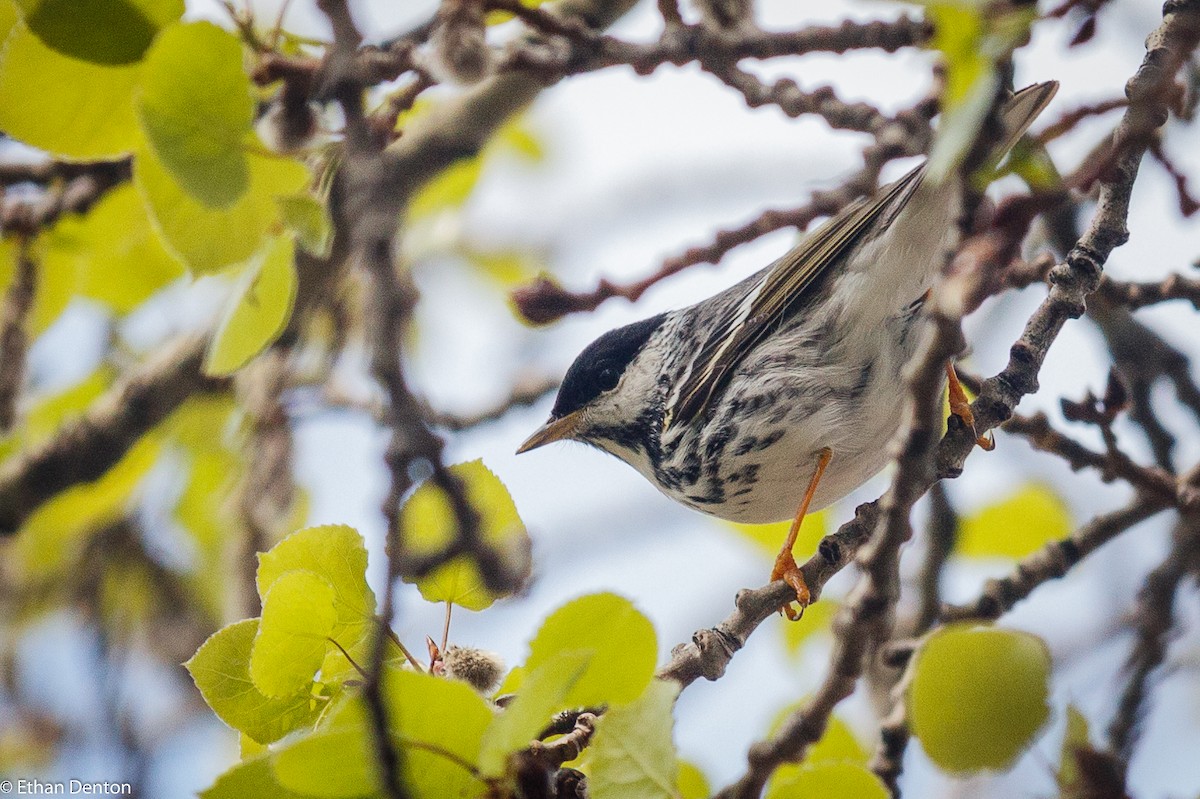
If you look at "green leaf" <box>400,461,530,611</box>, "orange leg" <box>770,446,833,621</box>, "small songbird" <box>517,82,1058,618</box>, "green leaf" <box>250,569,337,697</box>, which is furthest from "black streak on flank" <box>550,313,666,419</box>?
"green leaf" <box>250,569,337,697</box>

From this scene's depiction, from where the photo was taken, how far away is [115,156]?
5.84ft

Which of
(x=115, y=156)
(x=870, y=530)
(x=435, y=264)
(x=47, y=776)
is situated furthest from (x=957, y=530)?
(x=47, y=776)

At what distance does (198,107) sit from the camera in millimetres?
1519

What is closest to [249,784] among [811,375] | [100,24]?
[100,24]

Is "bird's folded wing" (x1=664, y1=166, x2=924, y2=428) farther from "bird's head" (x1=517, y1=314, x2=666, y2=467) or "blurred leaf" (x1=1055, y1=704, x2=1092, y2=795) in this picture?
"blurred leaf" (x1=1055, y1=704, x2=1092, y2=795)

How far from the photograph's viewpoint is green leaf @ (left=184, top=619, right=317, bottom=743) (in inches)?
54.9

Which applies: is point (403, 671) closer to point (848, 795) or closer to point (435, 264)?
point (848, 795)

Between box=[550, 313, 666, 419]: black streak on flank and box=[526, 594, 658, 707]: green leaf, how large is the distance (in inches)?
61.2

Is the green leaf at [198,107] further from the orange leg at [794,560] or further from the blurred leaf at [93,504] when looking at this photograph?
the blurred leaf at [93,504]

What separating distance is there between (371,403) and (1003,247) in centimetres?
261

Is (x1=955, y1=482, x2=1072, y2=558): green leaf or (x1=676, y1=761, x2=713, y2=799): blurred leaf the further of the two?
(x1=955, y1=482, x2=1072, y2=558): green leaf

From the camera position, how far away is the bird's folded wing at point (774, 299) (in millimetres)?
2322

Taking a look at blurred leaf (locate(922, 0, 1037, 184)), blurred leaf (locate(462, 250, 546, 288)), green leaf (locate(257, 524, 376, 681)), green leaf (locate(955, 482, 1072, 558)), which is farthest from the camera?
blurred leaf (locate(462, 250, 546, 288))

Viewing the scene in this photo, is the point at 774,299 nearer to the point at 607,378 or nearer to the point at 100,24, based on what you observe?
the point at 607,378
